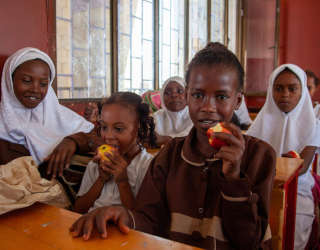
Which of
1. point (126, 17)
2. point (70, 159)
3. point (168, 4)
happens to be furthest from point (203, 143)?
point (168, 4)

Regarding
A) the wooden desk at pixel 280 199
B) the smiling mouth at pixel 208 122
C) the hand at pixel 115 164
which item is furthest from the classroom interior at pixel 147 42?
the smiling mouth at pixel 208 122

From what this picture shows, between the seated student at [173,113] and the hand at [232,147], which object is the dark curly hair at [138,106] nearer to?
the hand at [232,147]

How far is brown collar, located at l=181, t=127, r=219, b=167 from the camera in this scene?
1.17 metres

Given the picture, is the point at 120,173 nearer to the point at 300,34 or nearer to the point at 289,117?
the point at 289,117

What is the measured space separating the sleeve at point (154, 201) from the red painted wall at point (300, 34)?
639cm

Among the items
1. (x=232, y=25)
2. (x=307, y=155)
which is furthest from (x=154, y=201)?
(x=232, y=25)

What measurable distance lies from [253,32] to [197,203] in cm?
723

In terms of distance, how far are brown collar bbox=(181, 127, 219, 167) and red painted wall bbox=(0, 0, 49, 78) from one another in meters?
1.73

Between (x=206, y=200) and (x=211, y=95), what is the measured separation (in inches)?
15.8

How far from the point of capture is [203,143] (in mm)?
1238

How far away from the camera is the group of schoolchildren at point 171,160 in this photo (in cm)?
97

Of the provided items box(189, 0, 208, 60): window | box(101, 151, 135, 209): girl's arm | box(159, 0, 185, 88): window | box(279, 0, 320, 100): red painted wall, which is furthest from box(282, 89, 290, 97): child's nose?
box(279, 0, 320, 100): red painted wall

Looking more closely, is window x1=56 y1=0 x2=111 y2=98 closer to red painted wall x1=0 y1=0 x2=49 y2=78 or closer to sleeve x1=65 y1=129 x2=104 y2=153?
red painted wall x1=0 y1=0 x2=49 y2=78

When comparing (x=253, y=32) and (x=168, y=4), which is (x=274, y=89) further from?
(x=253, y=32)
